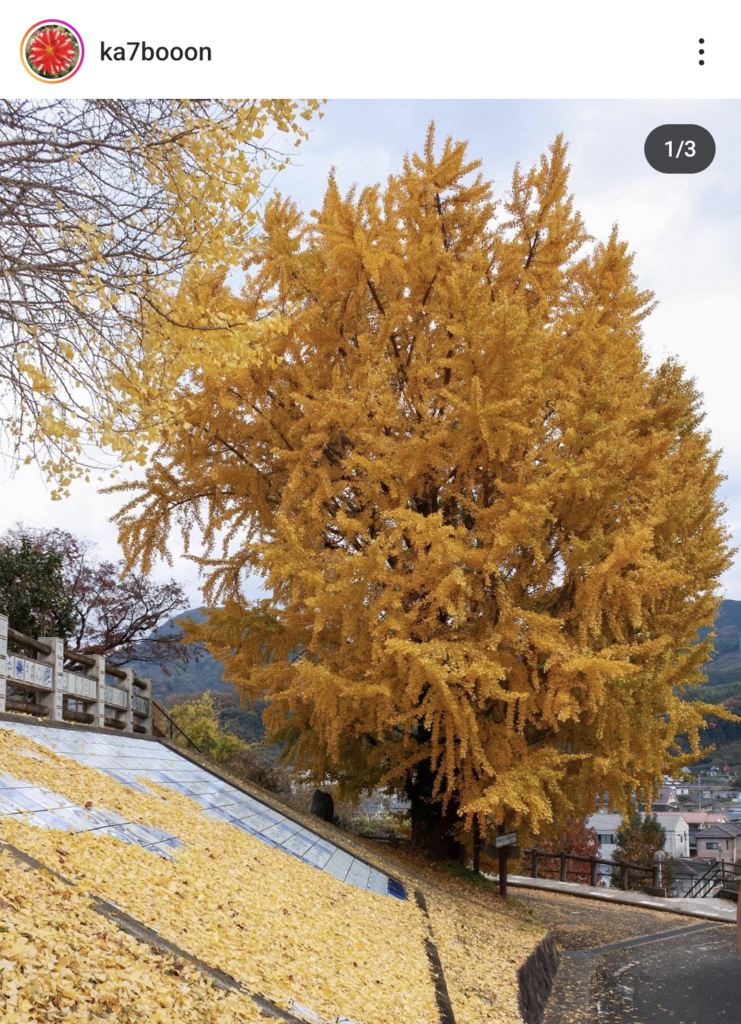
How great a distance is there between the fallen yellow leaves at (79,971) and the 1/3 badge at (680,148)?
162 inches

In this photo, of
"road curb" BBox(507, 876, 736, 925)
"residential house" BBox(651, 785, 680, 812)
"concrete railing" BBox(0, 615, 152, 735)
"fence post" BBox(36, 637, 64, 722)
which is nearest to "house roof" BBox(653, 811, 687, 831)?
"residential house" BBox(651, 785, 680, 812)

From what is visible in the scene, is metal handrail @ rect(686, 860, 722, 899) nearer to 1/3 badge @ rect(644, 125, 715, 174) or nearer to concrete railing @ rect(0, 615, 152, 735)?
concrete railing @ rect(0, 615, 152, 735)

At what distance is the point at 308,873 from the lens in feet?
24.5

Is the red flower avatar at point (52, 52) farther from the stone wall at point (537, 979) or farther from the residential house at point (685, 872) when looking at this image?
the residential house at point (685, 872)

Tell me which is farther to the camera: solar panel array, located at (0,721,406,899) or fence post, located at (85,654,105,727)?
fence post, located at (85,654,105,727)

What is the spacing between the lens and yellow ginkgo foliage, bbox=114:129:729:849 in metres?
9.12

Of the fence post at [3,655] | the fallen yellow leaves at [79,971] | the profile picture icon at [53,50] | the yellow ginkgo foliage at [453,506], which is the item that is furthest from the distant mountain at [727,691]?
the profile picture icon at [53,50]

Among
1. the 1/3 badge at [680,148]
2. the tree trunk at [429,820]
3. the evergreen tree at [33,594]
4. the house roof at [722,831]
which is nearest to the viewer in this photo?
the 1/3 badge at [680,148]

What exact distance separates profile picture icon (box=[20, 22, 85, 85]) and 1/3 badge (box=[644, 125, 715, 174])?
225cm

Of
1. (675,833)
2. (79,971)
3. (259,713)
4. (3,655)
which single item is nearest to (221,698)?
(259,713)

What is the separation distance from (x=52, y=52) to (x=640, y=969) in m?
10.6

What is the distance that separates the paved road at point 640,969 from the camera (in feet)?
25.3

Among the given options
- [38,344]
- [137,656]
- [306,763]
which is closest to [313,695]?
[306,763]

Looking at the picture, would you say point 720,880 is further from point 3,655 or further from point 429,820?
point 3,655
